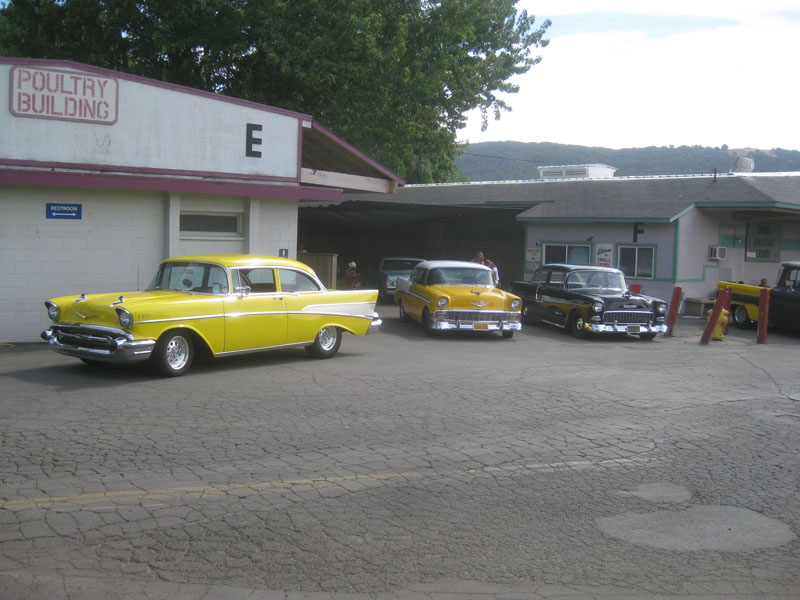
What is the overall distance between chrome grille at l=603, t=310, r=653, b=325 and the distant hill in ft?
197

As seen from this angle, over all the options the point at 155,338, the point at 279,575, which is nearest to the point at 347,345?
the point at 155,338

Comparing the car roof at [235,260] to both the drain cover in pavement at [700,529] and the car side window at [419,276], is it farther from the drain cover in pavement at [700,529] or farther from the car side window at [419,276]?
the drain cover in pavement at [700,529]

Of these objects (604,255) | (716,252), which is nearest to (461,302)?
(604,255)

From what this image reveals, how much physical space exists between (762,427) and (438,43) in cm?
1850

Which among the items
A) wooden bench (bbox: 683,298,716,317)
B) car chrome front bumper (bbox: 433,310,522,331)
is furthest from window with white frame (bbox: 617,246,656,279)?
car chrome front bumper (bbox: 433,310,522,331)

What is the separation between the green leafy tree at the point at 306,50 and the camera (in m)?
22.2

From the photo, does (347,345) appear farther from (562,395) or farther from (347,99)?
(347,99)

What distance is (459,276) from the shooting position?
55.1 ft

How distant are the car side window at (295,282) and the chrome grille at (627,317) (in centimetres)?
698

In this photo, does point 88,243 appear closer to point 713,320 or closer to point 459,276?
point 459,276

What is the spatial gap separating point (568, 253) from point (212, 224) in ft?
44.9

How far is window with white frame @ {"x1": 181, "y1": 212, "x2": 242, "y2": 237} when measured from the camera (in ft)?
48.2

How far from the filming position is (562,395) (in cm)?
997

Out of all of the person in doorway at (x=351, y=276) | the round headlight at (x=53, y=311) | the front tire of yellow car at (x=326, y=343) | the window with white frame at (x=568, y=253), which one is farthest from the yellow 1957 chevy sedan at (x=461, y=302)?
the person in doorway at (x=351, y=276)
